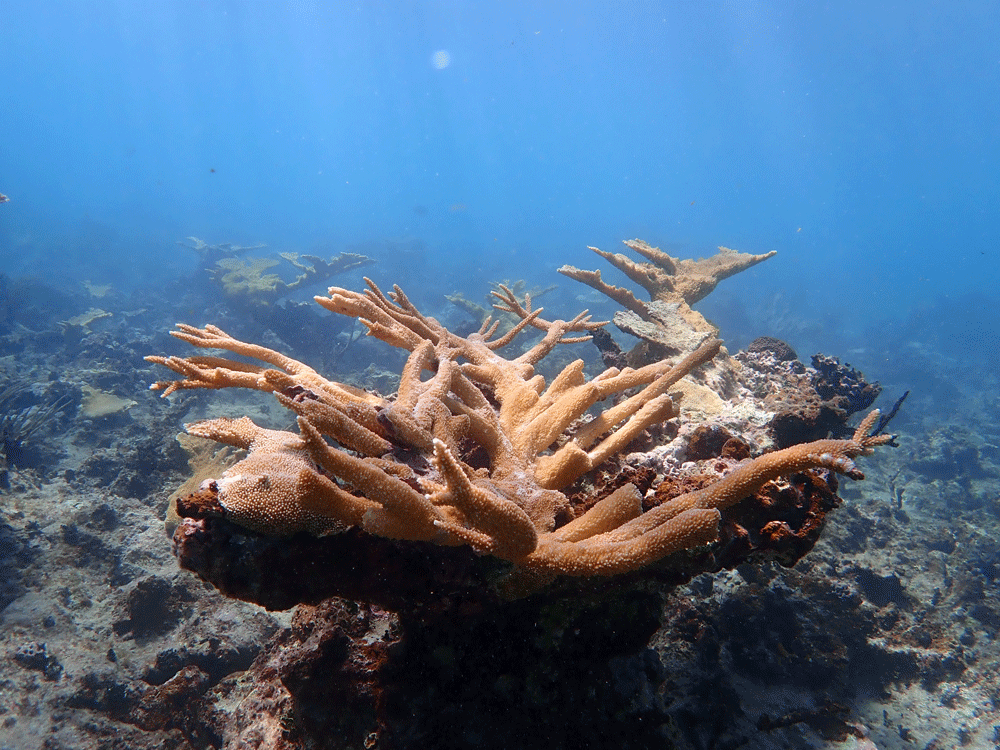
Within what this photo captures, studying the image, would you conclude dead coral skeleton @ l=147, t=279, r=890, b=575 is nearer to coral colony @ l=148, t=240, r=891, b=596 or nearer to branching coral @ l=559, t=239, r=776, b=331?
coral colony @ l=148, t=240, r=891, b=596

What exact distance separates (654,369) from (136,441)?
348 inches

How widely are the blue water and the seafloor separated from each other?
23388 millimetres

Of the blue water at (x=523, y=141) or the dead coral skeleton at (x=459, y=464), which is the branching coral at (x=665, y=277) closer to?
the dead coral skeleton at (x=459, y=464)

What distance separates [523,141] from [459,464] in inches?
7027

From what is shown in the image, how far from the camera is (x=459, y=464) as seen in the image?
1.60 metres

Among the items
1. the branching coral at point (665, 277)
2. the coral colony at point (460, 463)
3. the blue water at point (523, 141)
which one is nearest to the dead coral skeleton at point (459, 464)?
the coral colony at point (460, 463)

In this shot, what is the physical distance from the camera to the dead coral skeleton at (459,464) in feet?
4.49

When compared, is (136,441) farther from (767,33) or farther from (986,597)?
(767,33)

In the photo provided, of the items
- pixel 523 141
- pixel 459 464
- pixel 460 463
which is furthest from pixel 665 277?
pixel 523 141

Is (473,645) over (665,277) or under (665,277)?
under

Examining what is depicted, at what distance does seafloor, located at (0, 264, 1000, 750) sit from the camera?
78.4 inches

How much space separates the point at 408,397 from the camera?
86.1 inches

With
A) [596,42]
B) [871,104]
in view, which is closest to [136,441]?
[596,42]

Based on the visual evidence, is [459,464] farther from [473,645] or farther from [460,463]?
[473,645]
